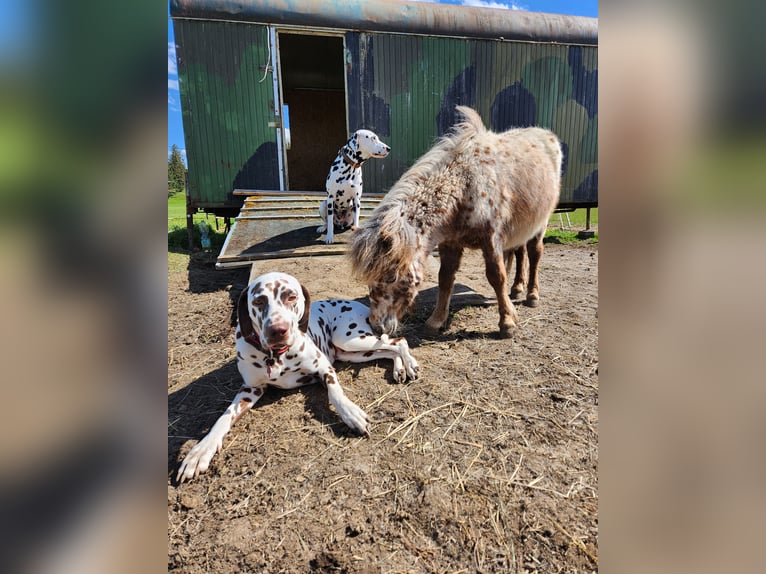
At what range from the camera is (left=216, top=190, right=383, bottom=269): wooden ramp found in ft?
20.3

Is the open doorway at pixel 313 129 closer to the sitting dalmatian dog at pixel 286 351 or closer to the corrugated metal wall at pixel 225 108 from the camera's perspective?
the corrugated metal wall at pixel 225 108

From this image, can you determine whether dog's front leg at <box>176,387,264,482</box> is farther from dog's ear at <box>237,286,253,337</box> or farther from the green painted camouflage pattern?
the green painted camouflage pattern

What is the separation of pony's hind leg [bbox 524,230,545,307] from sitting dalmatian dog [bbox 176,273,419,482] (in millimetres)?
2435

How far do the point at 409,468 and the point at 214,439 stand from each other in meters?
1.27

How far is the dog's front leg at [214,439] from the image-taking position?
2.33m

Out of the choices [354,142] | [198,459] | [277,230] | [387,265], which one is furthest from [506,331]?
[277,230]

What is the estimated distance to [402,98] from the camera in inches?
408

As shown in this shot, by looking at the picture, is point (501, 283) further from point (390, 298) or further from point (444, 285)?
point (390, 298)

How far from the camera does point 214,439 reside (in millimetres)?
2523

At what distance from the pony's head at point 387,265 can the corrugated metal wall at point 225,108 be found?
290 inches

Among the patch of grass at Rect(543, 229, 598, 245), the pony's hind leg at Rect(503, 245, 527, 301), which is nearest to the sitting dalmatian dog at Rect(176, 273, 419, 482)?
the pony's hind leg at Rect(503, 245, 527, 301)
